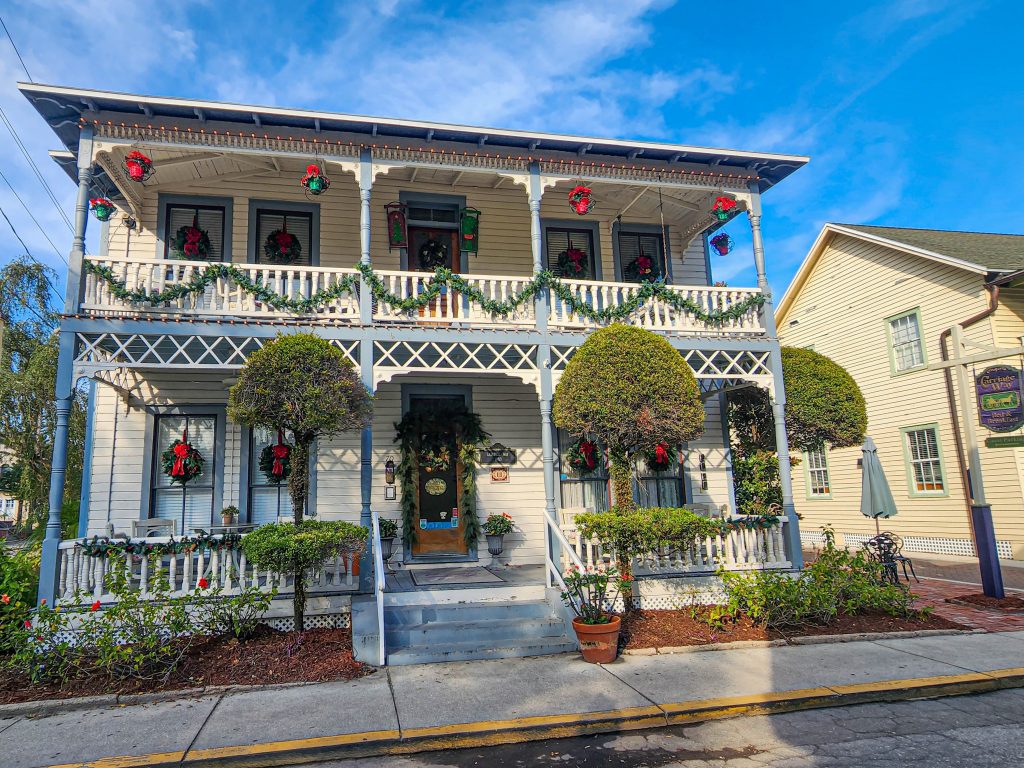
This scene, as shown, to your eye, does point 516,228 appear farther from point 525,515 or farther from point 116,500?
point 116,500

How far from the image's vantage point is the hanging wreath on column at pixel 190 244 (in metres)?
10.8

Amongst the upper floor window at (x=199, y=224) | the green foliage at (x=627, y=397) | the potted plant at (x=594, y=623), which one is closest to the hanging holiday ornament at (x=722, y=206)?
the green foliage at (x=627, y=397)

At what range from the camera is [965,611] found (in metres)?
9.36

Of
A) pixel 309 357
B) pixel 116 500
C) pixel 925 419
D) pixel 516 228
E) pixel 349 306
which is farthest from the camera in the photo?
pixel 925 419

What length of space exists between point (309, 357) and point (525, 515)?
530 centimetres

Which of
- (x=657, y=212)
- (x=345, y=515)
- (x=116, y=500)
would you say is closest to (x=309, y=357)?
(x=345, y=515)

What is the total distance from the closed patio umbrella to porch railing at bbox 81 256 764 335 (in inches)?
114

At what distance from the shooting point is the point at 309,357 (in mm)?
7551

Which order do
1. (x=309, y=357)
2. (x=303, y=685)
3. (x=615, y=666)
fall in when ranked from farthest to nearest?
(x=309, y=357) → (x=615, y=666) → (x=303, y=685)

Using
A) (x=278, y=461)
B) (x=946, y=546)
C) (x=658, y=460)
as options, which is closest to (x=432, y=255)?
(x=278, y=461)

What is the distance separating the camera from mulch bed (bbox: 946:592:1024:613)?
9.45 m

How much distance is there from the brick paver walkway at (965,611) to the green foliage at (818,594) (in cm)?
61

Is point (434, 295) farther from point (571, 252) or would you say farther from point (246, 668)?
point (246, 668)

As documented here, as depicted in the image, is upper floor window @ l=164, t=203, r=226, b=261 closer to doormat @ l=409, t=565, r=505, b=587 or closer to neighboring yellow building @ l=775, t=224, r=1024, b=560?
doormat @ l=409, t=565, r=505, b=587
